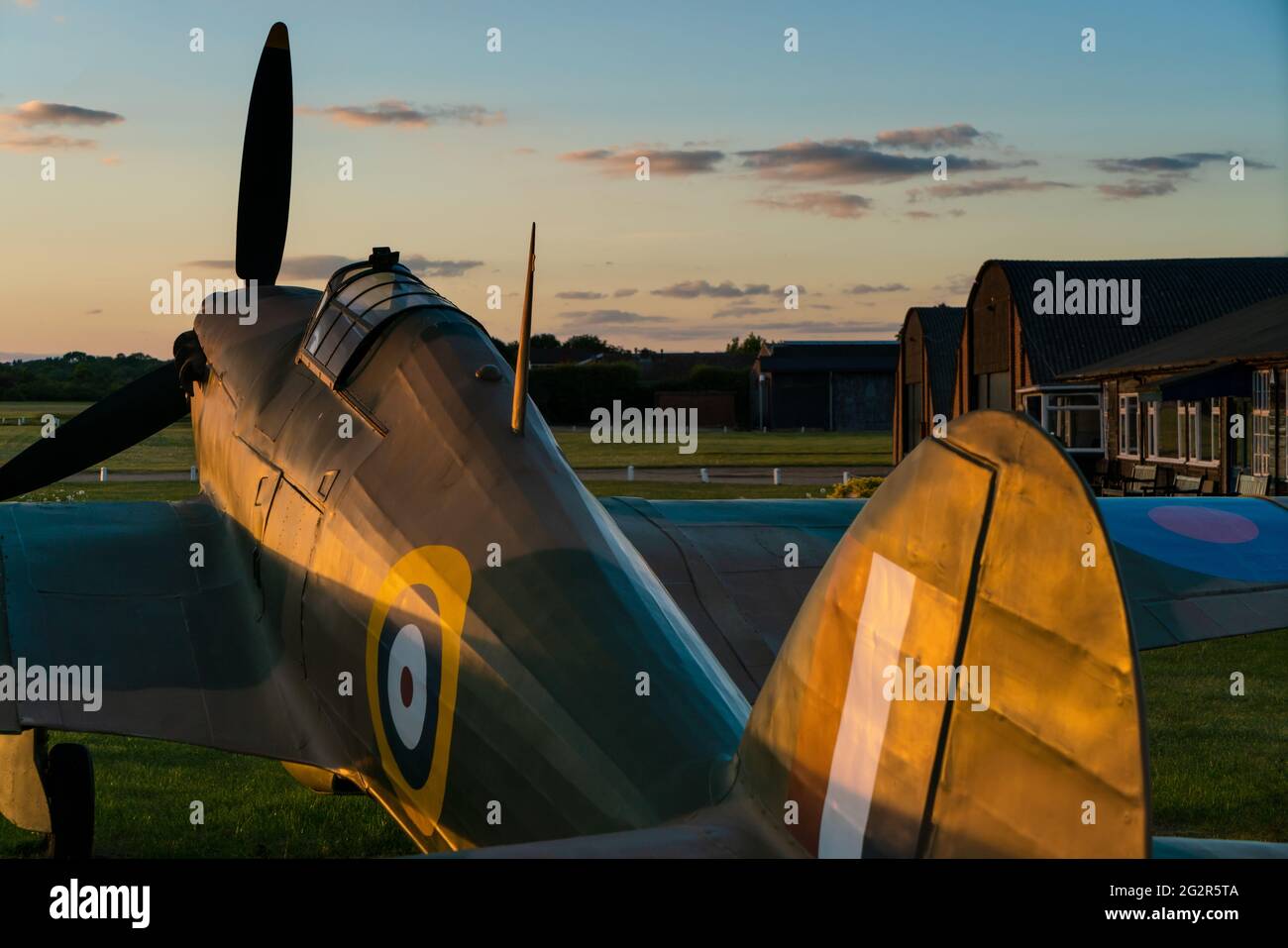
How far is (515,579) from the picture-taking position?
17.5ft

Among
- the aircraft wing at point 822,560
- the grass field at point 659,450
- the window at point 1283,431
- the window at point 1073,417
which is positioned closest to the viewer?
the aircraft wing at point 822,560

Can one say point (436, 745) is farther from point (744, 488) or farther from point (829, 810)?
point (744, 488)

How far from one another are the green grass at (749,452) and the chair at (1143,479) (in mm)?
17795

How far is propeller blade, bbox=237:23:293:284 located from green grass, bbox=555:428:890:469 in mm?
31667

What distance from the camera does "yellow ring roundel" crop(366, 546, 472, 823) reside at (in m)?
5.37

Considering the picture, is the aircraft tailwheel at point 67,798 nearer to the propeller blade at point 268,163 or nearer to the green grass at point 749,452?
the propeller blade at point 268,163

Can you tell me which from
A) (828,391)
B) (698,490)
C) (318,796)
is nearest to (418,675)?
(318,796)

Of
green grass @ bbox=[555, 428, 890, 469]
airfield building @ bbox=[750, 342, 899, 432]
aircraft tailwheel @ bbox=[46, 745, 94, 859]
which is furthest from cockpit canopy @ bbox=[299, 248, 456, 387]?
airfield building @ bbox=[750, 342, 899, 432]

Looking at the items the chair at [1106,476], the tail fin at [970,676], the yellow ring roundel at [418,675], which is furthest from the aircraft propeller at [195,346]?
the chair at [1106,476]

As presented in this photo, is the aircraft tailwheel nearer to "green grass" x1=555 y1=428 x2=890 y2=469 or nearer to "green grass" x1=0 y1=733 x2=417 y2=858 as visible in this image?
"green grass" x1=0 y1=733 x2=417 y2=858

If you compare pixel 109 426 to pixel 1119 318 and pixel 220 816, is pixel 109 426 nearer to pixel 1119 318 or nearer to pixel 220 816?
pixel 220 816

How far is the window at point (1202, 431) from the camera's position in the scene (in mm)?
30516

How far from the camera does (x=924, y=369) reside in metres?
51.9

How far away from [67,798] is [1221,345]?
2707cm
